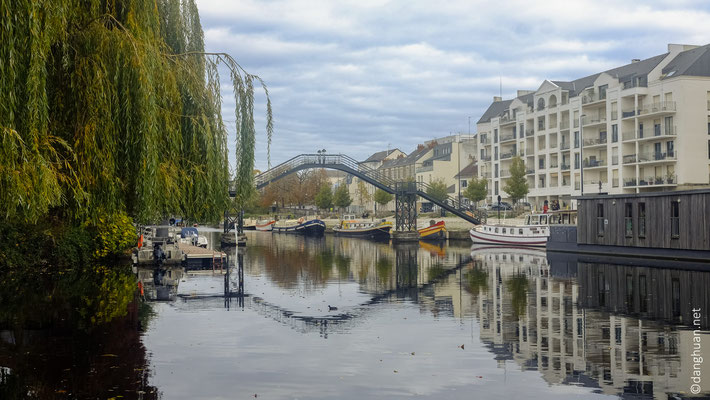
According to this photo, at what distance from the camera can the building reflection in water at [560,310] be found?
12227 mm

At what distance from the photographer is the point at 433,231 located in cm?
7694

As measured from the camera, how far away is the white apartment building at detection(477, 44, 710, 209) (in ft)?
225

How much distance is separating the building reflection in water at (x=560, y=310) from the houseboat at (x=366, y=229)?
45423 millimetres

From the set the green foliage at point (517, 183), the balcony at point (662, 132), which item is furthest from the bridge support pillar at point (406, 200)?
the balcony at point (662, 132)

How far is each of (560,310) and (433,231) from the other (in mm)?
57204

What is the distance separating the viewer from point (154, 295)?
75.8 ft

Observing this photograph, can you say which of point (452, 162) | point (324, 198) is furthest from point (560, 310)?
point (324, 198)

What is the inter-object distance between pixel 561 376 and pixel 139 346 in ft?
25.5

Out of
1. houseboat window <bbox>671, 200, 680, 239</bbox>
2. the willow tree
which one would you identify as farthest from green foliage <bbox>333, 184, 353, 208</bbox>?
the willow tree

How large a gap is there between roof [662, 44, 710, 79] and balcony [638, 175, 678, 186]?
9.60 meters

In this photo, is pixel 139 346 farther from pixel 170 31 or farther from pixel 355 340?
pixel 170 31

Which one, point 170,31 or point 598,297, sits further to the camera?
point 598,297

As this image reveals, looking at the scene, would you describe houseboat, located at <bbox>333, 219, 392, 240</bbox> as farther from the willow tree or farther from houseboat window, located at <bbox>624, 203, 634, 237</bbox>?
the willow tree

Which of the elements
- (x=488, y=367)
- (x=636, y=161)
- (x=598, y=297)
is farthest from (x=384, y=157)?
(x=488, y=367)
